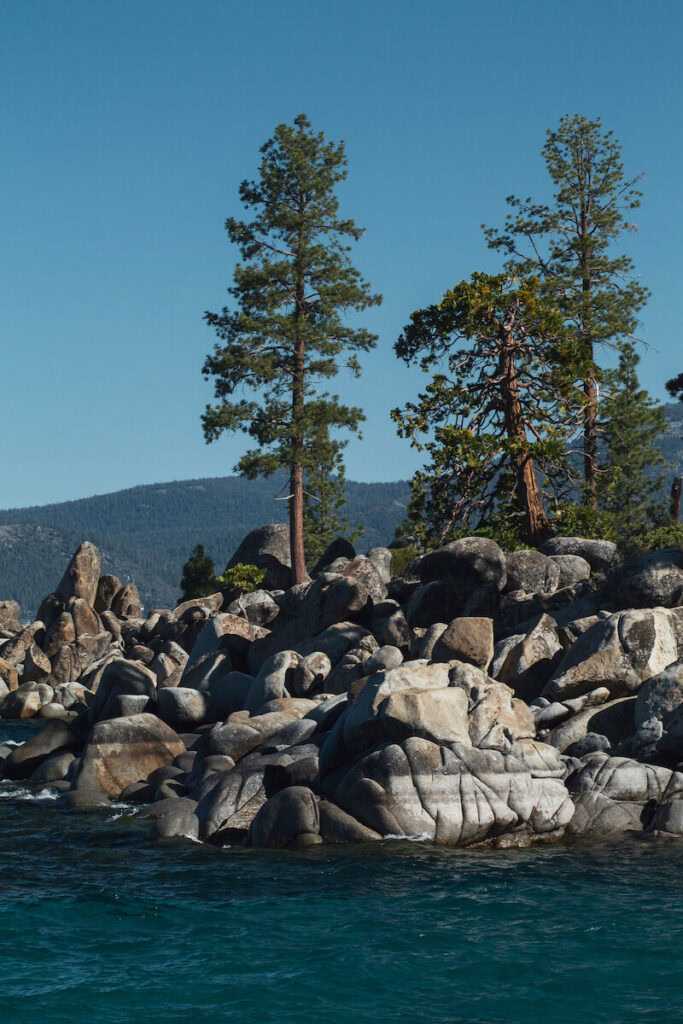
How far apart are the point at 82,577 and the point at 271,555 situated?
10.2m

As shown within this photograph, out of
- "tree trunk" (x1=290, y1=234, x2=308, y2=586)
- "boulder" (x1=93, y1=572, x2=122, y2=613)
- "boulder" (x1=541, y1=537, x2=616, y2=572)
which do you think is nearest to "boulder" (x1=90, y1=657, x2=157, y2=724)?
"boulder" (x1=541, y1=537, x2=616, y2=572)

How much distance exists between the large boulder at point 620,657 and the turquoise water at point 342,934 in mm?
4641

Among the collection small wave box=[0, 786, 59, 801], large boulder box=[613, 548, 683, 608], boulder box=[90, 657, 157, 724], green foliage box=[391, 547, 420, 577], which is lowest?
small wave box=[0, 786, 59, 801]

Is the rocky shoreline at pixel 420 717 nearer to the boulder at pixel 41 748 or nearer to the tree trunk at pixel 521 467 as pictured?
the boulder at pixel 41 748

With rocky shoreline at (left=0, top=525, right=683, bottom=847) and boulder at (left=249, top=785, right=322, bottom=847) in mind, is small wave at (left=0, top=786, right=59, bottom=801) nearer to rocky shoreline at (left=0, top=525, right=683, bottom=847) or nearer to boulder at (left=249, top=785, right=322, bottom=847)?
rocky shoreline at (left=0, top=525, right=683, bottom=847)

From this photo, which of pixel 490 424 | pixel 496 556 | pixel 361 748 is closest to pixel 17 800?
pixel 361 748

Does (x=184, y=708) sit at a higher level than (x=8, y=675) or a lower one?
higher

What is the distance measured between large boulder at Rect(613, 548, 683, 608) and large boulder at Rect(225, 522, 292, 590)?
21290 millimetres

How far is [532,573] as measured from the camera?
91.9 feet

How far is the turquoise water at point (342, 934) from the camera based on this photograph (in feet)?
34.7

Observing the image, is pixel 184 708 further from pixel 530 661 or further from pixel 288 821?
pixel 288 821

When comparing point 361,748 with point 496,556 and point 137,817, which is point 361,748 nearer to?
point 137,817

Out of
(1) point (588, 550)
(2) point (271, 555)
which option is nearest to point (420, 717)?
(1) point (588, 550)

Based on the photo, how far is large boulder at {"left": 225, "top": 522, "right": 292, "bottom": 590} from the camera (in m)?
44.7
